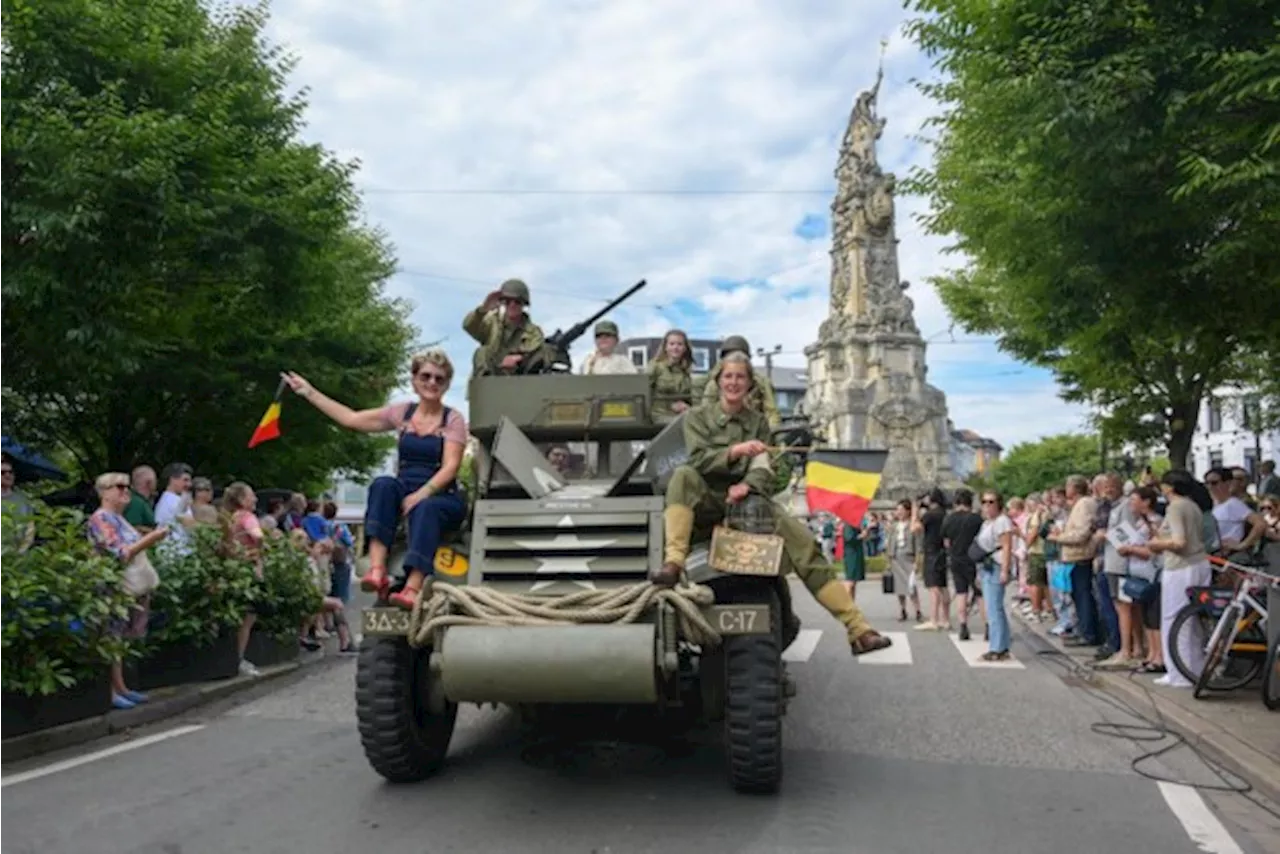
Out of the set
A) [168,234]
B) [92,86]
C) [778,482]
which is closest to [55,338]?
[168,234]

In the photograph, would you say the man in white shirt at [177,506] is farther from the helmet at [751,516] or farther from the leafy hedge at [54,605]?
the helmet at [751,516]

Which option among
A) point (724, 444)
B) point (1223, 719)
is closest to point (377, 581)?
point (724, 444)

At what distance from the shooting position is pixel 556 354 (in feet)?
29.6

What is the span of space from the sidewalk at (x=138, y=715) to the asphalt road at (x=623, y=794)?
205mm

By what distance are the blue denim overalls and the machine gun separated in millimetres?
2064

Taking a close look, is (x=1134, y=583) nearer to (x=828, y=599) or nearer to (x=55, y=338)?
(x=828, y=599)

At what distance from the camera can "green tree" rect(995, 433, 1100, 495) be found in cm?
9729

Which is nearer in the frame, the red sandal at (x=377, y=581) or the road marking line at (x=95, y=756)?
the red sandal at (x=377, y=581)

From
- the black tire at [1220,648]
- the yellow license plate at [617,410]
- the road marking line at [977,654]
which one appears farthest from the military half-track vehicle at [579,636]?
the road marking line at [977,654]

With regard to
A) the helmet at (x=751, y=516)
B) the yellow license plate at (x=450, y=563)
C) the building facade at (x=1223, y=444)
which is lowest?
the yellow license plate at (x=450, y=563)

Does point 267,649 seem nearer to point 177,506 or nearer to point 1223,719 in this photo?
point 177,506

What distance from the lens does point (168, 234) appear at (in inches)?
456

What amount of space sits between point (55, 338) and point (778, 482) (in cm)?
839

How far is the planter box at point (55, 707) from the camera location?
713cm
